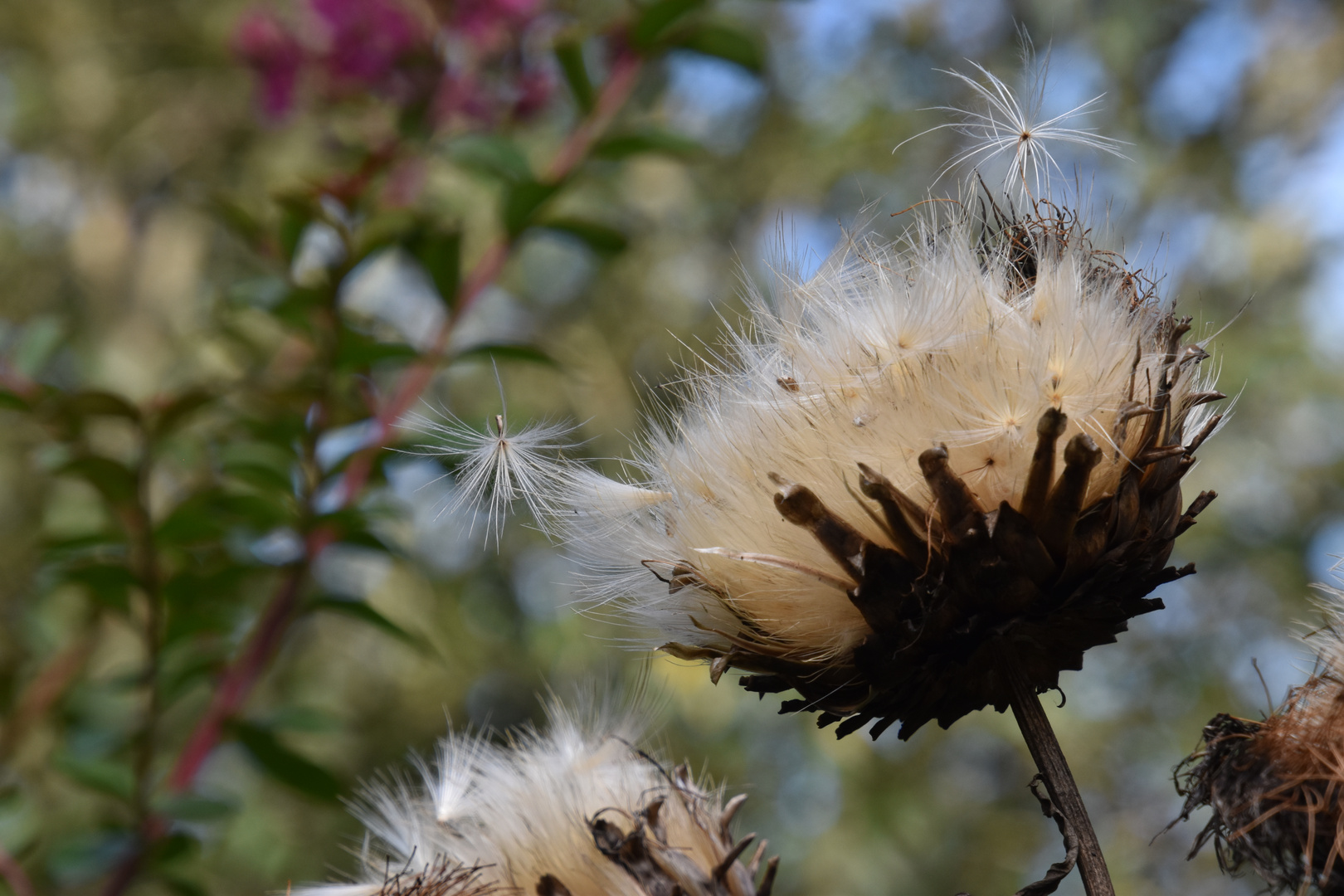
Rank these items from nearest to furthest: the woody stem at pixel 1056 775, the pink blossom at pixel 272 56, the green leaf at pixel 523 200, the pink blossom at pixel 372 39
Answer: the woody stem at pixel 1056 775
the green leaf at pixel 523 200
the pink blossom at pixel 372 39
the pink blossom at pixel 272 56

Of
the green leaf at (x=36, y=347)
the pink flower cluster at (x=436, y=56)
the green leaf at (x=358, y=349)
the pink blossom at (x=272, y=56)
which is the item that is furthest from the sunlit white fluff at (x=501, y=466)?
the pink blossom at (x=272, y=56)

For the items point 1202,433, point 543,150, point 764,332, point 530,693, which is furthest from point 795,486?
point 530,693

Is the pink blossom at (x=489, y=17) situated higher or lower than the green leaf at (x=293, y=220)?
higher

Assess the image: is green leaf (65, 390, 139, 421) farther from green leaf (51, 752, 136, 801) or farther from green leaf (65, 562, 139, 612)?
green leaf (51, 752, 136, 801)

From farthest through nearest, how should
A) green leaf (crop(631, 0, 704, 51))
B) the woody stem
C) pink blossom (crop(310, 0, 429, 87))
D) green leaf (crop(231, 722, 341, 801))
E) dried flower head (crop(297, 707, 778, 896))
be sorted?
pink blossom (crop(310, 0, 429, 87)) < green leaf (crop(631, 0, 704, 51)) < green leaf (crop(231, 722, 341, 801)) < dried flower head (crop(297, 707, 778, 896)) < the woody stem

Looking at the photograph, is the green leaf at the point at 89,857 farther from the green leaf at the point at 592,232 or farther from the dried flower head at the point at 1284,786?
the dried flower head at the point at 1284,786

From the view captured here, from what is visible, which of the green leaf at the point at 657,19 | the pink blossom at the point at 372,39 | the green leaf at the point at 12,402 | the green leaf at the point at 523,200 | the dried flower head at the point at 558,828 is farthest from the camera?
the pink blossom at the point at 372,39

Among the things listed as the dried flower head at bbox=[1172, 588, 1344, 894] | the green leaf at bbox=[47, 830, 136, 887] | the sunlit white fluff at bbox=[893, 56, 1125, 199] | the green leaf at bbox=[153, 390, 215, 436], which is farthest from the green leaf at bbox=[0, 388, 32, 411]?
the dried flower head at bbox=[1172, 588, 1344, 894]

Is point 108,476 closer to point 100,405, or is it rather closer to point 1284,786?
point 100,405
